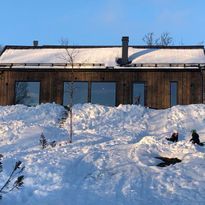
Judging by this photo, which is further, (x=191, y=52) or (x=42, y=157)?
(x=191, y=52)

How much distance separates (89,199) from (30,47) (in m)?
25.2

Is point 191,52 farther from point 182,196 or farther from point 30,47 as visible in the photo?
point 182,196

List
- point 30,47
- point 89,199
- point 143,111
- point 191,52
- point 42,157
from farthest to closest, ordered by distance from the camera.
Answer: point 30,47, point 191,52, point 143,111, point 42,157, point 89,199

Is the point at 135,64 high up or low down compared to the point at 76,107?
up

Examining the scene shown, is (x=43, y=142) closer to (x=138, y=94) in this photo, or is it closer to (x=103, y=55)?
(x=138, y=94)

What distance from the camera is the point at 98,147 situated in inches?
731

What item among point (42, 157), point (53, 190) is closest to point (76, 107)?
point (42, 157)

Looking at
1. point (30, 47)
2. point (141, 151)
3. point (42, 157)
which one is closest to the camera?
point (42, 157)

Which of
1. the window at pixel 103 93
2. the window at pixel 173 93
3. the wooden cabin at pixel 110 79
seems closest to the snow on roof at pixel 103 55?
the wooden cabin at pixel 110 79

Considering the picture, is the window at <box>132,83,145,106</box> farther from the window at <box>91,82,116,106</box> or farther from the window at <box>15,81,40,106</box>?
the window at <box>15,81,40,106</box>

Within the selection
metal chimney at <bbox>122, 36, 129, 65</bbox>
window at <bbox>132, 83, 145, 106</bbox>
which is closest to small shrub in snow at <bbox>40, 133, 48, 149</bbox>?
window at <bbox>132, 83, 145, 106</bbox>

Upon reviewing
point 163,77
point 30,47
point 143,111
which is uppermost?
point 30,47

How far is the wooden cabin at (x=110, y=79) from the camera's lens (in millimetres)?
31078

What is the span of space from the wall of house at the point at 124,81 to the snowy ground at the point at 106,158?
4271 mm
